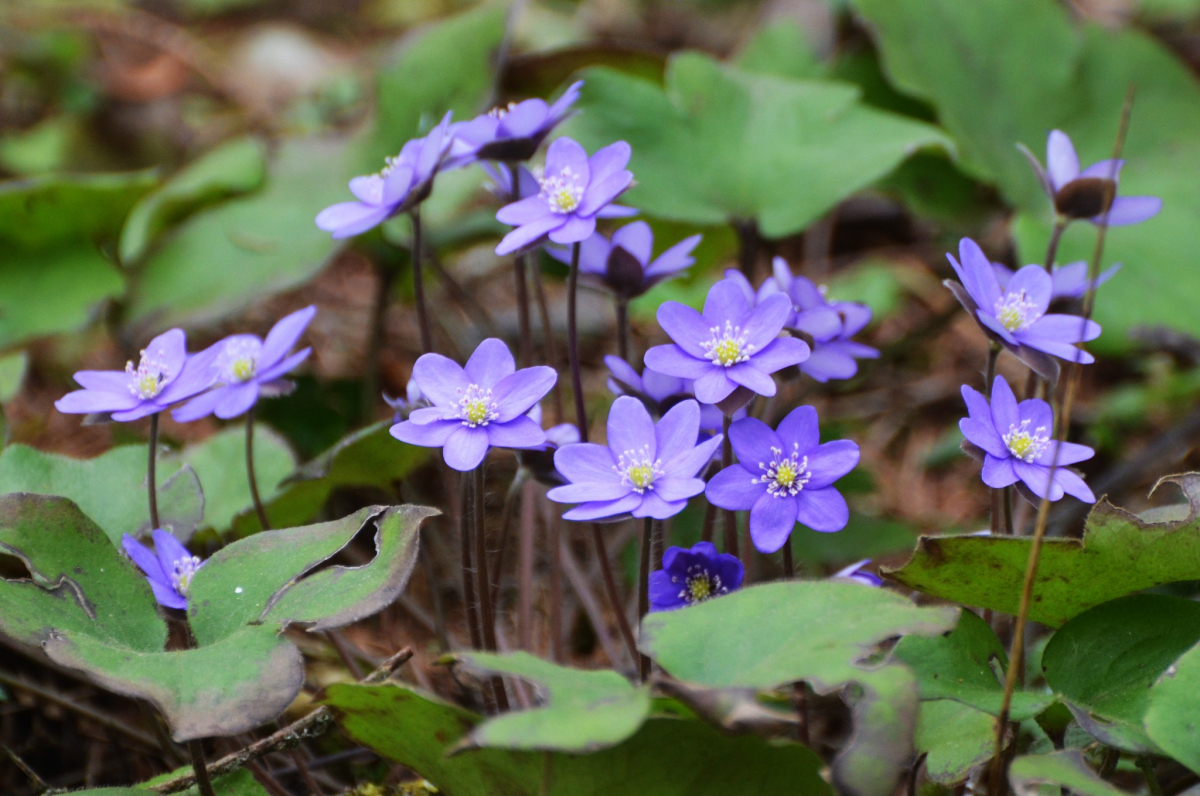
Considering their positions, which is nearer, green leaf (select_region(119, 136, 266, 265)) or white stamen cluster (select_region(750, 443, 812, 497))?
white stamen cluster (select_region(750, 443, 812, 497))

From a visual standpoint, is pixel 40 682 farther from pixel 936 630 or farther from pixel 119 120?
pixel 119 120

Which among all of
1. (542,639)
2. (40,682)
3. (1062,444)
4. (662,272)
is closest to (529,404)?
(662,272)

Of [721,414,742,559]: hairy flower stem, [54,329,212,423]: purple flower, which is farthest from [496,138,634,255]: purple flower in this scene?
[54,329,212,423]: purple flower

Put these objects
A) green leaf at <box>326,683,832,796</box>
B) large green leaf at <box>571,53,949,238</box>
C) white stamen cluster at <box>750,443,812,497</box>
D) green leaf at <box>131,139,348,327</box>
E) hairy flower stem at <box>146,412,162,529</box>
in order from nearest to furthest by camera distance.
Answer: green leaf at <box>326,683,832,796</box>
white stamen cluster at <box>750,443,812,497</box>
hairy flower stem at <box>146,412,162,529</box>
large green leaf at <box>571,53,949,238</box>
green leaf at <box>131,139,348,327</box>

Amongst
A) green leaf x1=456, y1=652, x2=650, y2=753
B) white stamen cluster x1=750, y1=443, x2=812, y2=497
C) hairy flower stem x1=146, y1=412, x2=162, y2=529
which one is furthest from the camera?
hairy flower stem x1=146, y1=412, x2=162, y2=529

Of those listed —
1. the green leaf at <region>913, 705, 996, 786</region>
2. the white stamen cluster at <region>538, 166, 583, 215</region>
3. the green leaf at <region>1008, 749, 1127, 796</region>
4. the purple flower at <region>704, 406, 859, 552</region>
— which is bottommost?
the green leaf at <region>913, 705, 996, 786</region>

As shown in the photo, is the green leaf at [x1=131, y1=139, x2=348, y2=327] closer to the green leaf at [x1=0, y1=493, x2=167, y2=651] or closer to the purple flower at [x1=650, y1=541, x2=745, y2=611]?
the green leaf at [x1=0, y1=493, x2=167, y2=651]

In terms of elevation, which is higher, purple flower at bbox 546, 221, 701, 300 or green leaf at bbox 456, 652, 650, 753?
purple flower at bbox 546, 221, 701, 300
